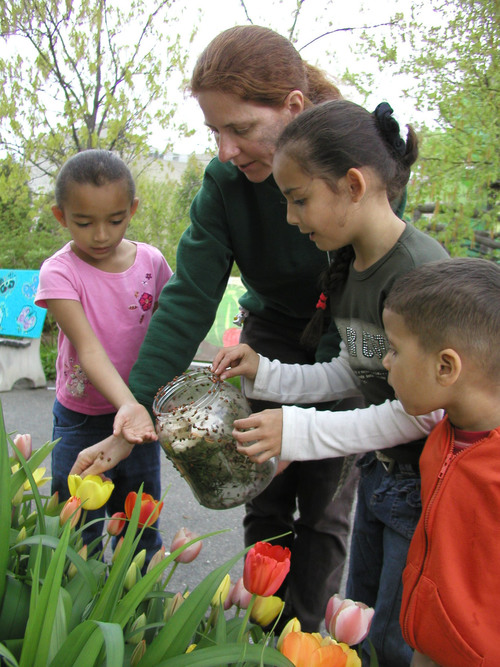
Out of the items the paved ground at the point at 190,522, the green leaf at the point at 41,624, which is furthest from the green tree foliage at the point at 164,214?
the green leaf at the point at 41,624

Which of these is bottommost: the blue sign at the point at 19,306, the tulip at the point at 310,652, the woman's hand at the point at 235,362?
the blue sign at the point at 19,306

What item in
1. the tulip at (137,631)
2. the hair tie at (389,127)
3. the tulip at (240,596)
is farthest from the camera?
the hair tie at (389,127)

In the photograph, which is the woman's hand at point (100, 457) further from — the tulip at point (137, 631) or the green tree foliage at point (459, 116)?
the green tree foliage at point (459, 116)

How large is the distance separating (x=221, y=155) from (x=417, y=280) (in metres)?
0.61

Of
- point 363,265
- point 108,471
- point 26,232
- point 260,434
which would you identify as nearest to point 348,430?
point 260,434

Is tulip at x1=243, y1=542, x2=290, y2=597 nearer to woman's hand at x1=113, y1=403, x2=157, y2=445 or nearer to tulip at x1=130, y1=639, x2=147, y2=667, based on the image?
tulip at x1=130, y1=639, x2=147, y2=667

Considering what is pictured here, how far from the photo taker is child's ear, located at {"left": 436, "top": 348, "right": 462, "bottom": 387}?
1004 mm

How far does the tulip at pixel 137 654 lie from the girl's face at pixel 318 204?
31.4 inches

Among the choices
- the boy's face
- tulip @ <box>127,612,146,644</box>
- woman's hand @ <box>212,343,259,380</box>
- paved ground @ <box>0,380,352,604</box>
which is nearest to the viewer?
tulip @ <box>127,612,146,644</box>

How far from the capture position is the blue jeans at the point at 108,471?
5.74 ft

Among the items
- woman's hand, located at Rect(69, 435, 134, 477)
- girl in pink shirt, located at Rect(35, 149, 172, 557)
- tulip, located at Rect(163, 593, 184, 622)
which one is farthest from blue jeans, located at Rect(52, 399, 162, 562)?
tulip, located at Rect(163, 593, 184, 622)

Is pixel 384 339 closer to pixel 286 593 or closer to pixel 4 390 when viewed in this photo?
pixel 286 593

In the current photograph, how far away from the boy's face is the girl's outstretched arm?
563 millimetres

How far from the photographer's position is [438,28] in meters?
4.08
